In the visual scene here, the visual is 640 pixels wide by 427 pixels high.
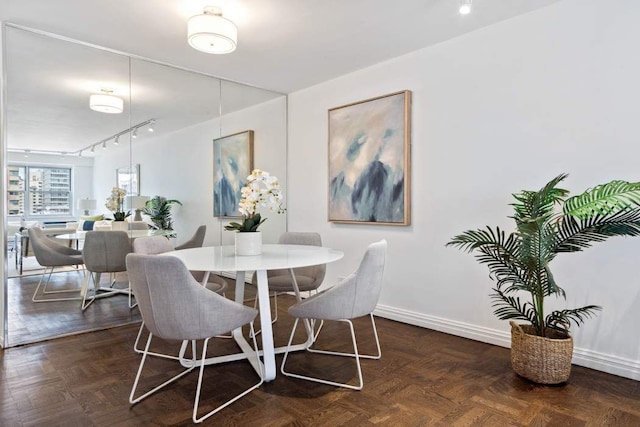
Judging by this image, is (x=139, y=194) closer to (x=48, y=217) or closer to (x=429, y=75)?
(x=48, y=217)

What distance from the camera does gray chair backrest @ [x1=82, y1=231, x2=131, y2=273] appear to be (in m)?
3.37

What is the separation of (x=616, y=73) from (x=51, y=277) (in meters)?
4.51

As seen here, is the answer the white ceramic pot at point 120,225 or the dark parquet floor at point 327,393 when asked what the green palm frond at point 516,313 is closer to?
the dark parquet floor at point 327,393

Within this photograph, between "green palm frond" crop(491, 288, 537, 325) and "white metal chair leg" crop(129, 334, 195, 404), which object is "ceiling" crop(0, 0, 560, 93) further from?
"white metal chair leg" crop(129, 334, 195, 404)

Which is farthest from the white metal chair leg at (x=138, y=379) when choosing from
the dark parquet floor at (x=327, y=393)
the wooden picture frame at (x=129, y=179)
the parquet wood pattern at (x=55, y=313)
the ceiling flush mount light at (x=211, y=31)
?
the ceiling flush mount light at (x=211, y=31)

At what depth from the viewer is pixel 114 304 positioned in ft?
11.8

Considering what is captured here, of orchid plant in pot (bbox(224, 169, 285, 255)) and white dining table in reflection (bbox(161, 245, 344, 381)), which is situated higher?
orchid plant in pot (bbox(224, 169, 285, 255))

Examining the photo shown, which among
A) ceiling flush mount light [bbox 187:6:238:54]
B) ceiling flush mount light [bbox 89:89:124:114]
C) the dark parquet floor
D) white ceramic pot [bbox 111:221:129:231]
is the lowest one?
the dark parquet floor

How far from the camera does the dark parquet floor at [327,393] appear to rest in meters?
1.94

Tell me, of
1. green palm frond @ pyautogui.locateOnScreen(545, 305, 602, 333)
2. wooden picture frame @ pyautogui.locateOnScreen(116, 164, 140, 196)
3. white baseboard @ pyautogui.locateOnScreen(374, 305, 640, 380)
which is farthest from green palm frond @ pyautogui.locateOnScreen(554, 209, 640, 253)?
wooden picture frame @ pyautogui.locateOnScreen(116, 164, 140, 196)

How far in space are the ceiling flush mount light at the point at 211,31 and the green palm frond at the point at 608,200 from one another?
243 centimetres

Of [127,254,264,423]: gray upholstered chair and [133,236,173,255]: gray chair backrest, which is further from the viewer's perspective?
[133,236,173,255]: gray chair backrest

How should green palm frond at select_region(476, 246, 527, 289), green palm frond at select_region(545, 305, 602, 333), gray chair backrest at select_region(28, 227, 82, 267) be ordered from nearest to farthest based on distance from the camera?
1. green palm frond at select_region(545, 305, 602, 333)
2. green palm frond at select_region(476, 246, 527, 289)
3. gray chair backrest at select_region(28, 227, 82, 267)

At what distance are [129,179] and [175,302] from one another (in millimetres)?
2108
